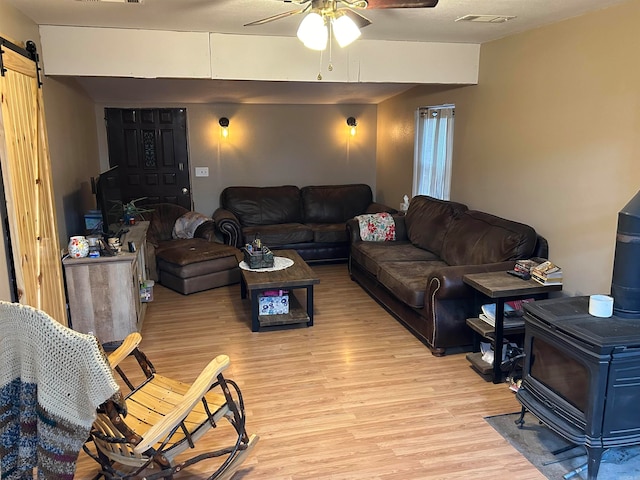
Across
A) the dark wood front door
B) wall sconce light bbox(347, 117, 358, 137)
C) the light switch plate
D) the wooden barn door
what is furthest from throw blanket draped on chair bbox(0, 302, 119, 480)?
wall sconce light bbox(347, 117, 358, 137)

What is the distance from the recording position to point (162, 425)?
1877 millimetres

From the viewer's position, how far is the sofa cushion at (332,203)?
664cm

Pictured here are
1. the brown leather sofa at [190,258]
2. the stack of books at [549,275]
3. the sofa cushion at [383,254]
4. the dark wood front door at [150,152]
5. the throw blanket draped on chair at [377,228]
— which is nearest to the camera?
the stack of books at [549,275]

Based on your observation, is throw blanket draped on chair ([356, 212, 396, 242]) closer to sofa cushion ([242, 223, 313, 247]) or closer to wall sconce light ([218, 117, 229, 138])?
sofa cushion ([242, 223, 313, 247])

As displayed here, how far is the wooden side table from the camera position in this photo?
9.91 ft

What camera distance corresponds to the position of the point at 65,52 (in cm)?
363

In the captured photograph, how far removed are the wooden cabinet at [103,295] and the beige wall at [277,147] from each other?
10.1ft

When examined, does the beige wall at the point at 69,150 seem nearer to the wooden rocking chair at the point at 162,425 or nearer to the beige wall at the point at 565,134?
the wooden rocking chair at the point at 162,425

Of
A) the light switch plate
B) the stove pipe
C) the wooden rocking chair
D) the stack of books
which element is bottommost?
the wooden rocking chair

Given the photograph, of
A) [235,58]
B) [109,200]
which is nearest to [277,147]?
[235,58]

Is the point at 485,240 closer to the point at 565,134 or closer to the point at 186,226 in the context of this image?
the point at 565,134

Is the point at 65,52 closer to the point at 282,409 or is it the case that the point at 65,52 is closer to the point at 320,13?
the point at 320,13

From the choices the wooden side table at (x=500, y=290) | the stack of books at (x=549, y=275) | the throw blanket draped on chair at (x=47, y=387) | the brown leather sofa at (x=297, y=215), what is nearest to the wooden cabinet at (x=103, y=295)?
the throw blanket draped on chair at (x=47, y=387)

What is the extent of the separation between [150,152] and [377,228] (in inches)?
126
